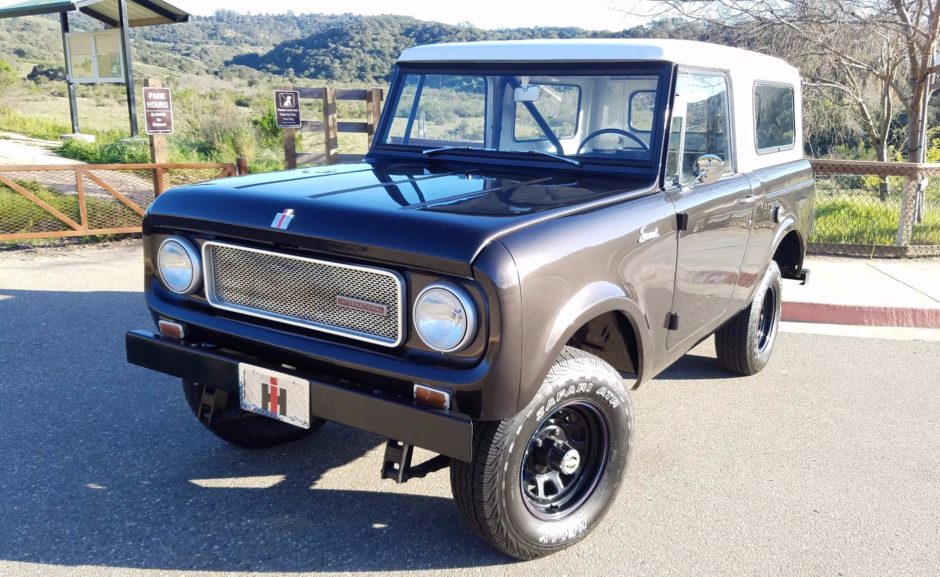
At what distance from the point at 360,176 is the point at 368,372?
123 cm

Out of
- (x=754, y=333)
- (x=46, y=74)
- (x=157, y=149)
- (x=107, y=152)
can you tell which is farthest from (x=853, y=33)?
(x=46, y=74)

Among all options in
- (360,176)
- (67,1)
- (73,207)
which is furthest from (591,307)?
(67,1)

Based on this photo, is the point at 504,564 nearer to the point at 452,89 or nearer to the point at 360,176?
the point at 360,176

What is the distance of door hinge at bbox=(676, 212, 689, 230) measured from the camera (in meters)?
3.47

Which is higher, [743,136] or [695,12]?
[695,12]

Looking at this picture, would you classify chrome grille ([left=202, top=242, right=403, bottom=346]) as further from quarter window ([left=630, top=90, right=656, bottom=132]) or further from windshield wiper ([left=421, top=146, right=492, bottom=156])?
quarter window ([left=630, top=90, right=656, bottom=132])

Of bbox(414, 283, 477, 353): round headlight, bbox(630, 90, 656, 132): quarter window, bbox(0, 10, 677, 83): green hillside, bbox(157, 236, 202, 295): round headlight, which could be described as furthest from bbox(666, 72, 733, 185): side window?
bbox(0, 10, 677, 83): green hillside

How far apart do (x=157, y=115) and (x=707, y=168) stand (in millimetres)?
7506

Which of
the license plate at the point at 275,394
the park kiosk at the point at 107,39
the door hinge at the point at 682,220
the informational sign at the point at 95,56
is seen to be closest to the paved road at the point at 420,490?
the license plate at the point at 275,394

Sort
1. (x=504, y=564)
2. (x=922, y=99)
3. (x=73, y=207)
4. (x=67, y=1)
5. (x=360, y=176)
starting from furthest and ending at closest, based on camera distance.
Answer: (x=67, y=1) → (x=922, y=99) → (x=73, y=207) → (x=360, y=176) → (x=504, y=564)

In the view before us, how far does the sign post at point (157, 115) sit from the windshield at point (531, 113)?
574 centimetres

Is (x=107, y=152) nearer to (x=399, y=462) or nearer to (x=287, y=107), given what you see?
(x=287, y=107)

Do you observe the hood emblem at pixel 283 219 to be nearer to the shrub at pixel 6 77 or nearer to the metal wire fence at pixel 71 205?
the metal wire fence at pixel 71 205

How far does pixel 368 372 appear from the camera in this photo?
2.67 metres
